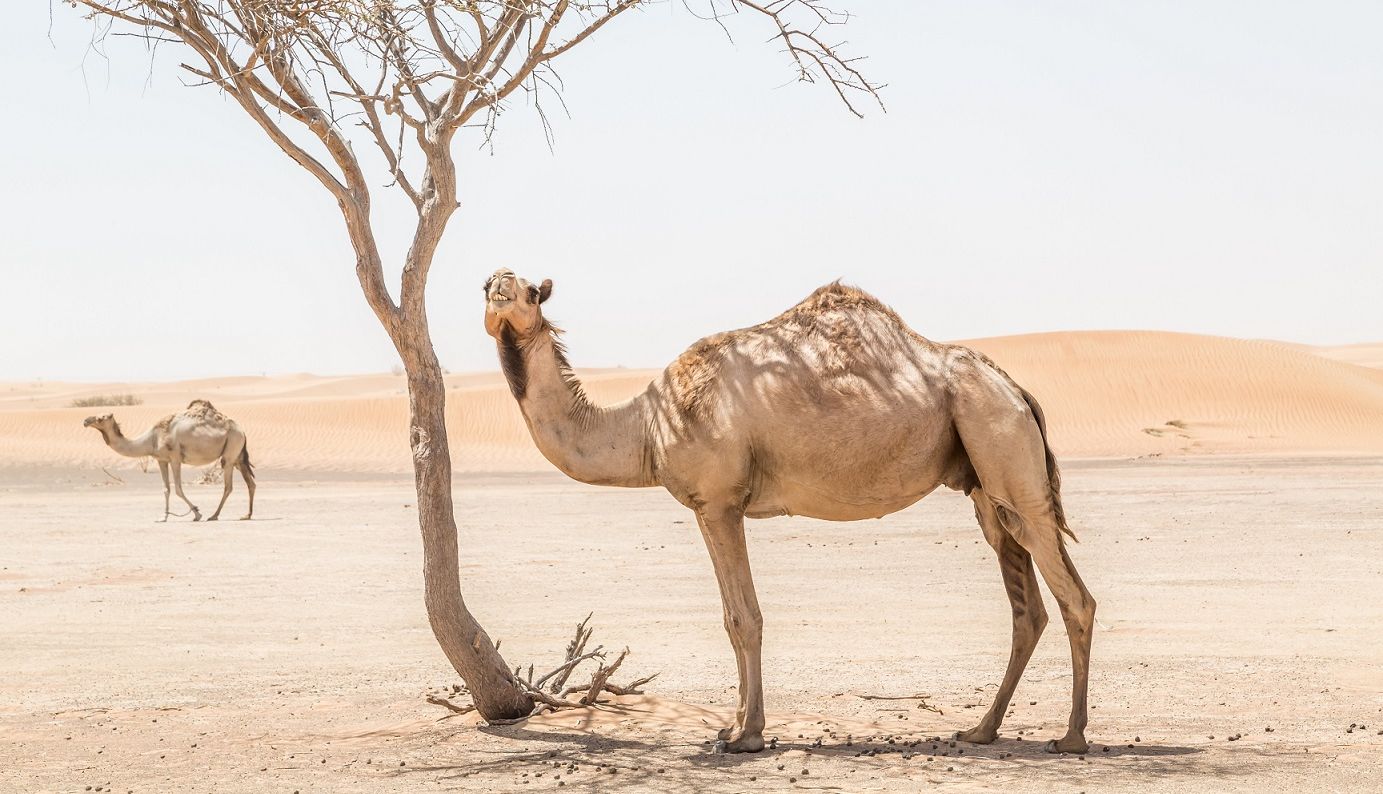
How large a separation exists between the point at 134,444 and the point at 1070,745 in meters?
21.6

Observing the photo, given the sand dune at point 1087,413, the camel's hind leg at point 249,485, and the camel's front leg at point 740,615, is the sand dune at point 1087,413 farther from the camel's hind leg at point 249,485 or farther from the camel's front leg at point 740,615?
the camel's front leg at point 740,615

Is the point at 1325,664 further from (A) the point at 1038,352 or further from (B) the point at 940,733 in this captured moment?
(A) the point at 1038,352

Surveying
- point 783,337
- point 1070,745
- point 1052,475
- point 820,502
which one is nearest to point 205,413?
point 783,337

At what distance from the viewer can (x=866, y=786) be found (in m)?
6.67

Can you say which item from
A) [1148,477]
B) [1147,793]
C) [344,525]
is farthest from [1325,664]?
[1148,477]

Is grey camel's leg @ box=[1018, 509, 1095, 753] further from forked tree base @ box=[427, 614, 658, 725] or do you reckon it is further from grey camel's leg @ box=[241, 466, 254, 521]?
grey camel's leg @ box=[241, 466, 254, 521]

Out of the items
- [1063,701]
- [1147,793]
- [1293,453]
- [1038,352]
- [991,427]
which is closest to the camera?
[1147,793]

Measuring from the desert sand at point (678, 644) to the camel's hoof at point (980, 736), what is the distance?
0.29 feet

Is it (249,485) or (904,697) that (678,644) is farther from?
(249,485)

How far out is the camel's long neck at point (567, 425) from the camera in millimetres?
7488

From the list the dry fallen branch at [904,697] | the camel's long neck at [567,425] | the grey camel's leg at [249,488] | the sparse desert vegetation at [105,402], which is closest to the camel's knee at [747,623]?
the camel's long neck at [567,425]

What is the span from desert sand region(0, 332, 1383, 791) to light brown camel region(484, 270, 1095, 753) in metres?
0.84

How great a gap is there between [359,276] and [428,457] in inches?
42.0

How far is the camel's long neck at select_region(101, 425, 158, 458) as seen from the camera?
25344 millimetres
